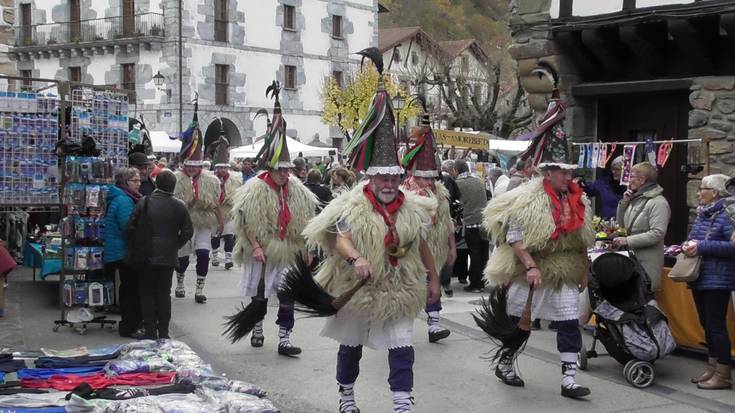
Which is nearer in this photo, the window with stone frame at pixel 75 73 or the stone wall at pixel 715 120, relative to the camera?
the stone wall at pixel 715 120

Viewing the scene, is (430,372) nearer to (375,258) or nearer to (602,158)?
(375,258)

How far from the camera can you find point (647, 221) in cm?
853

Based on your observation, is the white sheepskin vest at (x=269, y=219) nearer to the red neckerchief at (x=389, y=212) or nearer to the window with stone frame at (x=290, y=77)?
the red neckerchief at (x=389, y=212)

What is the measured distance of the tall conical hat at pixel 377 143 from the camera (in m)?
6.57

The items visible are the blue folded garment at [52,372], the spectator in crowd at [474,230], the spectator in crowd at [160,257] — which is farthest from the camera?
the spectator in crowd at [474,230]

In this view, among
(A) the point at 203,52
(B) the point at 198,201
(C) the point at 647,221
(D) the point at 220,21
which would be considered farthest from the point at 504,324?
(D) the point at 220,21

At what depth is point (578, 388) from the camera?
7.37 meters

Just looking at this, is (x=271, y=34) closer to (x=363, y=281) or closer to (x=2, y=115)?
(x=2, y=115)

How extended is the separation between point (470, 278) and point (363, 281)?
7813mm

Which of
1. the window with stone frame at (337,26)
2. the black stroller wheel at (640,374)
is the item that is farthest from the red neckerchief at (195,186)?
the window with stone frame at (337,26)

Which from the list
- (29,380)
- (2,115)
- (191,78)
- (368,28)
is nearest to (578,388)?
(29,380)

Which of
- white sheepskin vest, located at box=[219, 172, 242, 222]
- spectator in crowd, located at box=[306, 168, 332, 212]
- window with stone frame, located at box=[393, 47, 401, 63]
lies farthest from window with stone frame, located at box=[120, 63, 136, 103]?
spectator in crowd, located at box=[306, 168, 332, 212]

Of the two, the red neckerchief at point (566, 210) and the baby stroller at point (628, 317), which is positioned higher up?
the red neckerchief at point (566, 210)

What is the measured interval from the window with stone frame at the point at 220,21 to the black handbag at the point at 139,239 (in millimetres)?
33056
